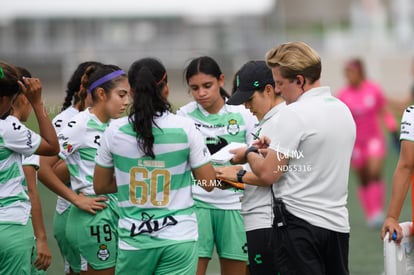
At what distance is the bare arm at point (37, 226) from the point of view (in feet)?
20.9

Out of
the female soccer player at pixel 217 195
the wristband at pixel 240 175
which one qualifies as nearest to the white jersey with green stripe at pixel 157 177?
the wristband at pixel 240 175

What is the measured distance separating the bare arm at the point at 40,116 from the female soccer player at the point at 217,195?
5.35 feet

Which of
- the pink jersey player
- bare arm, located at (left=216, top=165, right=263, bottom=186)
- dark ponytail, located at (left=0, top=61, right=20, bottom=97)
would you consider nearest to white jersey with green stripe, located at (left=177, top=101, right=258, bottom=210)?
bare arm, located at (left=216, top=165, right=263, bottom=186)

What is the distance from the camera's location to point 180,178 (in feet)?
18.5

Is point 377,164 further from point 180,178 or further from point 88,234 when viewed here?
point 180,178

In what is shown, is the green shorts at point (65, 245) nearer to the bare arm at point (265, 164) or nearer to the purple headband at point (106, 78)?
the purple headband at point (106, 78)

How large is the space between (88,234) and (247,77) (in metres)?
1.58

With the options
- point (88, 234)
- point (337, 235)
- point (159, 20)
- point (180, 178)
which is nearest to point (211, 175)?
point (180, 178)

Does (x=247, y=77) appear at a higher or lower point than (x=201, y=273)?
higher

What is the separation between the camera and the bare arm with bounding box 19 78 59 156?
19.2 ft

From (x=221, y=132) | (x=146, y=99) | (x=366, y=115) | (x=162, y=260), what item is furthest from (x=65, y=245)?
(x=366, y=115)

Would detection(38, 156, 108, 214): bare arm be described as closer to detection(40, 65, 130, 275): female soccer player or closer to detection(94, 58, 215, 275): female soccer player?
detection(40, 65, 130, 275): female soccer player

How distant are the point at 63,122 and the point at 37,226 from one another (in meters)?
1.01

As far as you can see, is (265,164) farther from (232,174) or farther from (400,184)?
(400,184)
